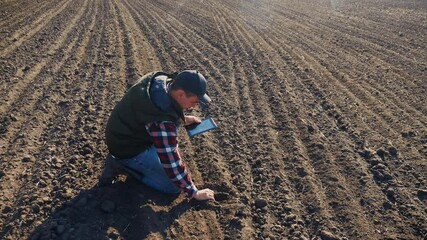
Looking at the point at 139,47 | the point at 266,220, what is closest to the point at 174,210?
the point at 266,220

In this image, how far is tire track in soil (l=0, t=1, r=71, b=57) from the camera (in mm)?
9760

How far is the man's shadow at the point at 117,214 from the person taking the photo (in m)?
4.17

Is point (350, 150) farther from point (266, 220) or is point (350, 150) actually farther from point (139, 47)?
point (139, 47)

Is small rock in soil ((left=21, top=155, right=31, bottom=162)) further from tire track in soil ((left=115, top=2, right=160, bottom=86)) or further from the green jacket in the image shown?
tire track in soil ((left=115, top=2, right=160, bottom=86))

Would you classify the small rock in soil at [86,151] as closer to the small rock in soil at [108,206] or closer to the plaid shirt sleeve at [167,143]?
the small rock in soil at [108,206]

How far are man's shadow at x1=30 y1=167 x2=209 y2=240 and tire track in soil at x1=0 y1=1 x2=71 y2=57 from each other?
6.16m

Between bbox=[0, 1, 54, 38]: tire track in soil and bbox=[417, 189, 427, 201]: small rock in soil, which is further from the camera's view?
bbox=[0, 1, 54, 38]: tire track in soil

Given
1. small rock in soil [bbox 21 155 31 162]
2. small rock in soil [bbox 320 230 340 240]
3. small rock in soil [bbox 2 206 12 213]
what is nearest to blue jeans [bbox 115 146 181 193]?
small rock in soil [bbox 2 206 12 213]

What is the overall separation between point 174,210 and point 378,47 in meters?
8.84

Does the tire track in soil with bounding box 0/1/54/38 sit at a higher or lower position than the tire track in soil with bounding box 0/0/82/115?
higher

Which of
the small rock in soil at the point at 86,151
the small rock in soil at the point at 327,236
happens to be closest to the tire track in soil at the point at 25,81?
the small rock in soil at the point at 86,151

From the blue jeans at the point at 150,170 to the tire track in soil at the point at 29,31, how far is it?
614 cm

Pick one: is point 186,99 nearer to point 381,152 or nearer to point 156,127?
point 156,127

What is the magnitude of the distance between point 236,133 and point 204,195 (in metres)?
1.93
